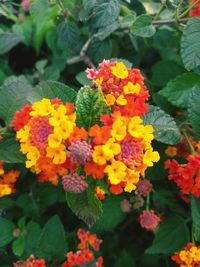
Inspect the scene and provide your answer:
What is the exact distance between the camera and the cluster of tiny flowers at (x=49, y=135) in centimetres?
95

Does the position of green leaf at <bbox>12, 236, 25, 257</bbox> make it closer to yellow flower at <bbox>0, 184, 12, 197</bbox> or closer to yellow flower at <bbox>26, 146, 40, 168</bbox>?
yellow flower at <bbox>0, 184, 12, 197</bbox>

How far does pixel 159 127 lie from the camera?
1.17 meters

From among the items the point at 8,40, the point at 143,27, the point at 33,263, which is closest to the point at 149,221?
the point at 33,263

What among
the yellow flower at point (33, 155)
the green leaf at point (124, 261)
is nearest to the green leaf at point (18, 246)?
the green leaf at point (124, 261)

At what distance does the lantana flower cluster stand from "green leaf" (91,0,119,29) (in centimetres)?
33

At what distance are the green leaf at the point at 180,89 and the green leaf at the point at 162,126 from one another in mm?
203

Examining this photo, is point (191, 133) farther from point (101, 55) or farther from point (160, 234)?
point (101, 55)

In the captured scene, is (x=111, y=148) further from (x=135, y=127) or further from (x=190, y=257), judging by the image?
(x=190, y=257)

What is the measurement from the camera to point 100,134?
3.08ft

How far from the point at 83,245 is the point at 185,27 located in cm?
71

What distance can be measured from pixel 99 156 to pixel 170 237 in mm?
574

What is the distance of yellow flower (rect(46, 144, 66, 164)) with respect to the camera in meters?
0.96

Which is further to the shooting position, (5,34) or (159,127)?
(5,34)

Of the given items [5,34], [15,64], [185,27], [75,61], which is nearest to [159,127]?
[185,27]
